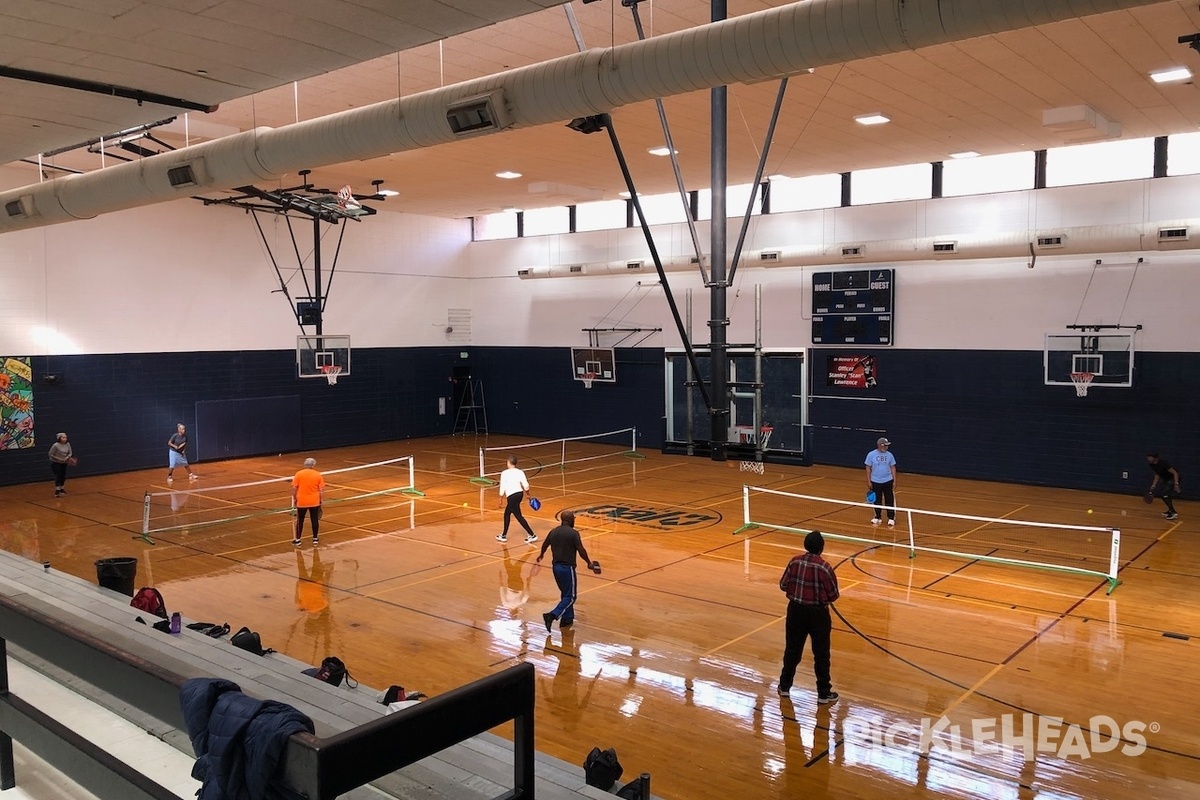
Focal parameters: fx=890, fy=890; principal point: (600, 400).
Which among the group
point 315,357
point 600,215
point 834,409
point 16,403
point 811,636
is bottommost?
point 811,636

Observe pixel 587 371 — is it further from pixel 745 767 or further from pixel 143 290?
pixel 745 767

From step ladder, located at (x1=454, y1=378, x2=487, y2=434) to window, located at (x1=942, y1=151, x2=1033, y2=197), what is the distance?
685 inches

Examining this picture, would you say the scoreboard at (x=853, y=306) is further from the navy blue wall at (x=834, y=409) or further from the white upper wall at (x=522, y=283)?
the navy blue wall at (x=834, y=409)

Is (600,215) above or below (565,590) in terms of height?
Result: above

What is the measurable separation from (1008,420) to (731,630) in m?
13.8

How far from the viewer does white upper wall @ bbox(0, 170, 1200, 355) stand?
19.9 metres

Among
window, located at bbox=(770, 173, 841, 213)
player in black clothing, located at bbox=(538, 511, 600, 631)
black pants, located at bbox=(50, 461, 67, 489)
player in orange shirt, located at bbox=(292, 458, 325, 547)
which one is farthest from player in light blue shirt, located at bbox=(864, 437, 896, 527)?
black pants, located at bbox=(50, 461, 67, 489)

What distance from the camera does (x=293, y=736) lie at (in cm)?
285

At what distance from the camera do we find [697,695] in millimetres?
Result: 8875

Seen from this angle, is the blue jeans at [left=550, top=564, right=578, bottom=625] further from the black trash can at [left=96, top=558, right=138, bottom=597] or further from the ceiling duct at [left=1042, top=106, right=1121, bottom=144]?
the ceiling duct at [left=1042, top=106, right=1121, bottom=144]

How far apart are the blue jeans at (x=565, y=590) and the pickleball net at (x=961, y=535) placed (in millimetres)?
5612

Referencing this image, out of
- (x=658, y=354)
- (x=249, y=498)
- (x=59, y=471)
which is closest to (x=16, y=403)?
(x=59, y=471)

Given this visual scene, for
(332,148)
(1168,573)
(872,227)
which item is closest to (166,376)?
(332,148)

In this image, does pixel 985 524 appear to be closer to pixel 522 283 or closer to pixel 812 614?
pixel 812 614
